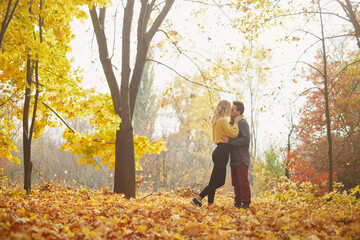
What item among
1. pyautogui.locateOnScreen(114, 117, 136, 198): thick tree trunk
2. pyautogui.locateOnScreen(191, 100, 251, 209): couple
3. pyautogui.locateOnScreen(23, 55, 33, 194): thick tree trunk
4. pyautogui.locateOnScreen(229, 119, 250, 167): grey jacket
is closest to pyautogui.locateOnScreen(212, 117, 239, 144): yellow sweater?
pyautogui.locateOnScreen(191, 100, 251, 209): couple

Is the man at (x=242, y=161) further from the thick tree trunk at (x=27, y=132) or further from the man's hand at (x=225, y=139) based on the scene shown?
the thick tree trunk at (x=27, y=132)

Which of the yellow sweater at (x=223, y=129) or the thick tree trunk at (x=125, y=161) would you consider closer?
the yellow sweater at (x=223, y=129)

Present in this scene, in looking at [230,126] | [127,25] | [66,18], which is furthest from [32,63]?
[230,126]

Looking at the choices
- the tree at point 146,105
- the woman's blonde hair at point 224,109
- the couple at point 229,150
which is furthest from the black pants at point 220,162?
the tree at point 146,105

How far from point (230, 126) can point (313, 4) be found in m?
4.32

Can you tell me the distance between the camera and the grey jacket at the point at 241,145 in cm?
518

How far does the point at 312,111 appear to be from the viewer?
1520cm

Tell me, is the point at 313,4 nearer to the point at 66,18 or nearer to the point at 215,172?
the point at 215,172

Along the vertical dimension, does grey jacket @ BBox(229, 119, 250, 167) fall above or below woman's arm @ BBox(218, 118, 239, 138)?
below

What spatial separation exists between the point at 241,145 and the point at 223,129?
0.40m

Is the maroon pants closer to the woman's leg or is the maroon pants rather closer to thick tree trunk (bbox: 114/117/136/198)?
the woman's leg

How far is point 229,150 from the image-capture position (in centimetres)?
527

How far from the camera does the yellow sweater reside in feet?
16.8

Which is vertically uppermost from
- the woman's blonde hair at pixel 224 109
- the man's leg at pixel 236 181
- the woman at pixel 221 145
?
the woman's blonde hair at pixel 224 109
